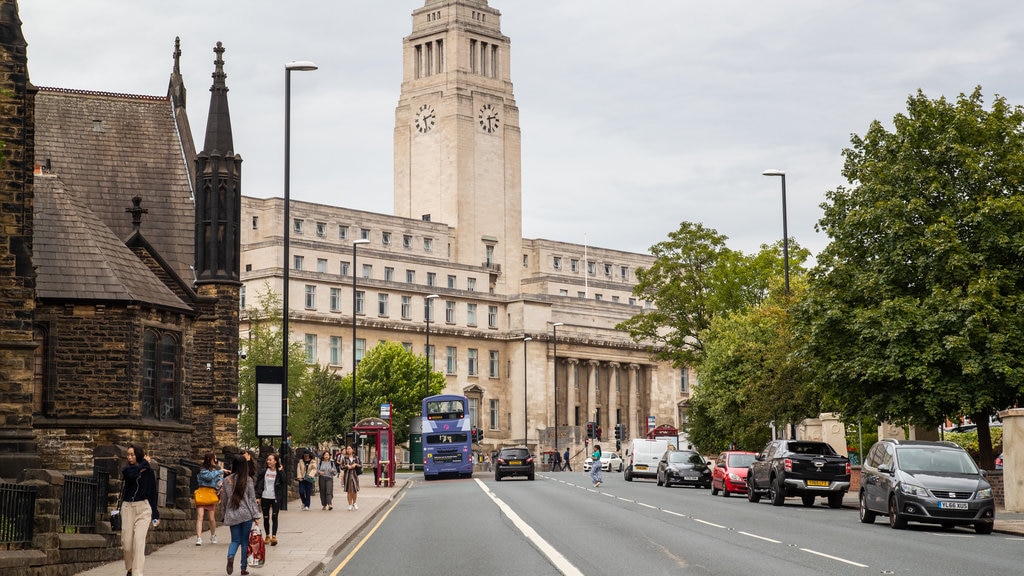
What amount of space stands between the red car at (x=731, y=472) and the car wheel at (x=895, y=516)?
17.7 metres

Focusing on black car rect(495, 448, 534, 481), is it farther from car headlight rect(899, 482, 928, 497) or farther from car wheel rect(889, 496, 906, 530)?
car headlight rect(899, 482, 928, 497)

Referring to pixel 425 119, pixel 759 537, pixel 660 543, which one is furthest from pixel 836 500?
pixel 425 119

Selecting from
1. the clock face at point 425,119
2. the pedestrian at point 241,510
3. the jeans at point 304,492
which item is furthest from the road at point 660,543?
the clock face at point 425,119

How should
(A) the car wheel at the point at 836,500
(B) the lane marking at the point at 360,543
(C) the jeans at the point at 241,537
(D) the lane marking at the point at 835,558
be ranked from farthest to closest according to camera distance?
(A) the car wheel at the point at 836,500
(B) the lane marking at the point at 360,543
(D) the lane marking at the point at 835,558
(C) the jeans at the point at 241,537

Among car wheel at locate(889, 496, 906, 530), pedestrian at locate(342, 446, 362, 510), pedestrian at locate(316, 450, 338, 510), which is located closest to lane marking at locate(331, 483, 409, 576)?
pedestrian at locate(342, 446, 362, 510)

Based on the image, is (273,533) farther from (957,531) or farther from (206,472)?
(957,531)

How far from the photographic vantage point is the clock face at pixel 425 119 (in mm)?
132500

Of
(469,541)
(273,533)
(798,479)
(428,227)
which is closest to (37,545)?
(273,533)


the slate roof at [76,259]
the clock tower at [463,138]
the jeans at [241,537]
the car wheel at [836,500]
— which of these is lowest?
the car wheel at [836,500]

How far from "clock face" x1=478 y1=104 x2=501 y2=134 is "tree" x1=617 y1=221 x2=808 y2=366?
58.6m

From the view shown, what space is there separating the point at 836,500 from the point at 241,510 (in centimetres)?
2282

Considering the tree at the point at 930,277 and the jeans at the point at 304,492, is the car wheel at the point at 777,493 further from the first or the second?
the jeans at the point at 304,492

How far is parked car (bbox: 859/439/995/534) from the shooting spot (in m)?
25.8

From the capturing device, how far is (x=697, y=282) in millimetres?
74812
